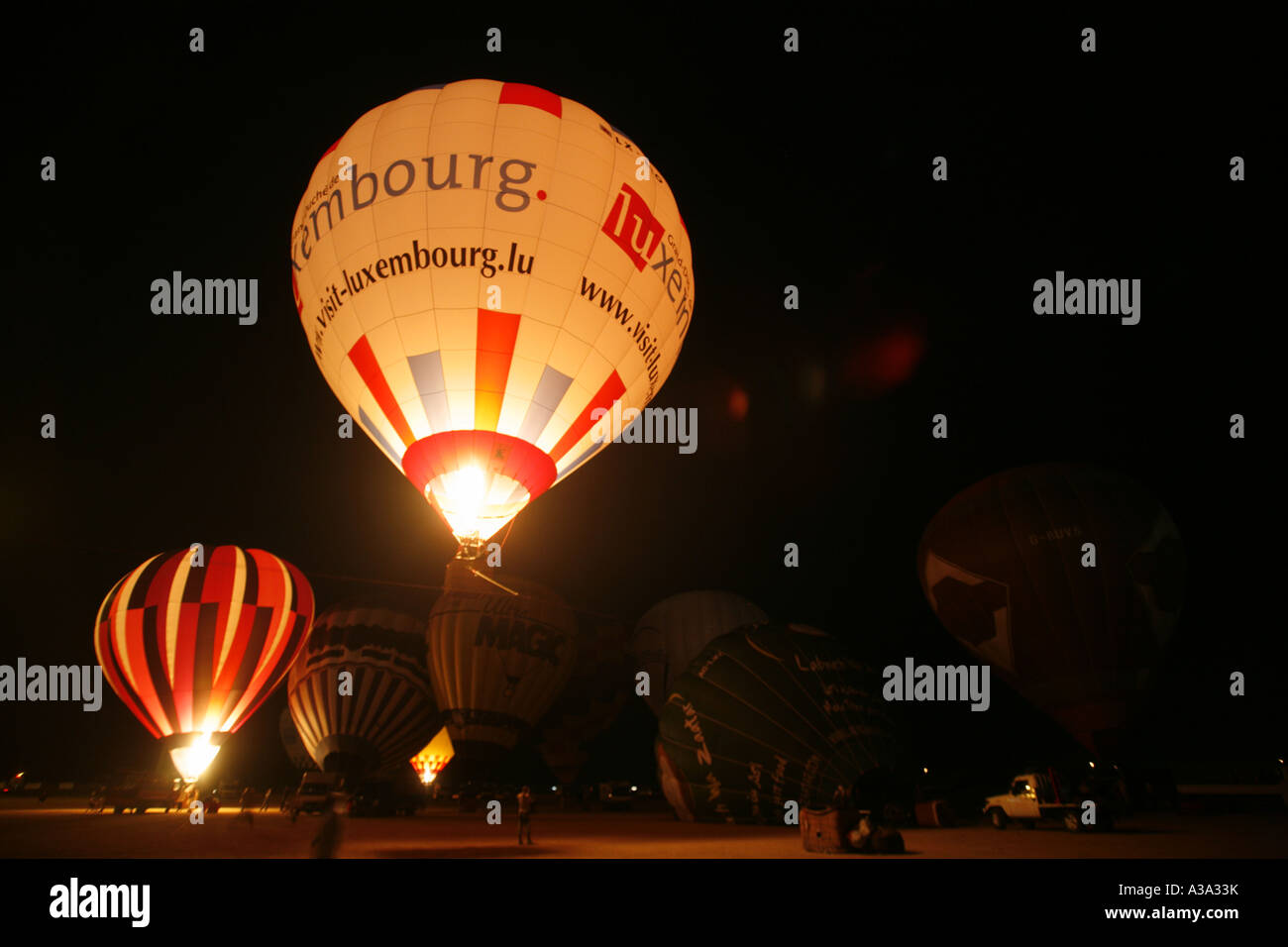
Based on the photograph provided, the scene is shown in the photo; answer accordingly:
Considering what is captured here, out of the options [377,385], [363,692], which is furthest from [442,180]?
[363,692]

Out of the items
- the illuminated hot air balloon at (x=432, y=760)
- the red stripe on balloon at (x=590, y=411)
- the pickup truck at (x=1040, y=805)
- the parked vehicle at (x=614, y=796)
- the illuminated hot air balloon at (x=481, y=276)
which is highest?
the illuminated hot air balloon at (x=481, y=276)

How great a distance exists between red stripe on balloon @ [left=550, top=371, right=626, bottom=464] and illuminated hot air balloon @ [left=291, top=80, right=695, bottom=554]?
0.03 m

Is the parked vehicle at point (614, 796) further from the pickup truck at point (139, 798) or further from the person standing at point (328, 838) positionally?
the person standing at point (328, 838)

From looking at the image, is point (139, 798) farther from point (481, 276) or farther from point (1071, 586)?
point (1071, 586)

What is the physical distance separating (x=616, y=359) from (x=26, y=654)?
83.2 ft

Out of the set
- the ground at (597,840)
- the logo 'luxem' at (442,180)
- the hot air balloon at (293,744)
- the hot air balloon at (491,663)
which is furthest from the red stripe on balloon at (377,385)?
the hot air balloon at (293,744)

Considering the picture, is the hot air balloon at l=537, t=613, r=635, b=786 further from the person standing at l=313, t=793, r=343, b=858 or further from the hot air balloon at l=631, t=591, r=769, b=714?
the person standing at l=313, t=793, r=343, b=858

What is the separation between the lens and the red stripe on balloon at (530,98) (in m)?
10.4

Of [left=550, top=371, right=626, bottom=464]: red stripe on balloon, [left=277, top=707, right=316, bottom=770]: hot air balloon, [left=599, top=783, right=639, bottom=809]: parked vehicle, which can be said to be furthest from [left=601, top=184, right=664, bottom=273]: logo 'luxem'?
[left=277, top=707, right=316, bottom=770]: hot air balloon

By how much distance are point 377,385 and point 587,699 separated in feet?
45.8

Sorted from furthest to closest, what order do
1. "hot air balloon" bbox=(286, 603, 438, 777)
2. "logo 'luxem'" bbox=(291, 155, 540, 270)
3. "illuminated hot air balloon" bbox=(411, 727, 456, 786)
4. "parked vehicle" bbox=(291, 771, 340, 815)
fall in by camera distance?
"illuminated hot air balloon" bbox=(411, 727, 456, 786) < "hot air balloon" bbox=(286, 603, 438, 777) < "parked vehicle" bbox=(291, 771, 340, 815) < "logo 'luxem'" bbox=(291, 155, 540, 270)

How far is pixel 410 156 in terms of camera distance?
10062 mm

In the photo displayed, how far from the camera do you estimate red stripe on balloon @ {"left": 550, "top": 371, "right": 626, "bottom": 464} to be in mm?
11016

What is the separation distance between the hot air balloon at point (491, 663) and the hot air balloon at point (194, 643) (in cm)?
353
